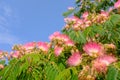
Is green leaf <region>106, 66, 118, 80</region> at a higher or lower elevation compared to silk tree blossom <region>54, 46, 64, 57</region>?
lower

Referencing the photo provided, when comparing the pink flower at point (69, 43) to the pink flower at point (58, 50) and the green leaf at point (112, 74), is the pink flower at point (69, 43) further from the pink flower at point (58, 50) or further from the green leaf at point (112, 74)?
the green leaf at point (112, 74)

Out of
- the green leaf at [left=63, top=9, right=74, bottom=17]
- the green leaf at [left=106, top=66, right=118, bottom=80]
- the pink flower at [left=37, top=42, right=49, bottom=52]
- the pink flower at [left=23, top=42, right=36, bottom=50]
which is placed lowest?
the green leaf at [left=106, top=66, right=118, bottom=80]

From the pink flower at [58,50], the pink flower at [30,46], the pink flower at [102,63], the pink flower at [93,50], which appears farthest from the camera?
the pink flower at [30,46]

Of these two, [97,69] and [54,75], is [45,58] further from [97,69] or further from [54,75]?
[97,69]

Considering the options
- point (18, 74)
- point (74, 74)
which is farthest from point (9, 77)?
point (74, 74)

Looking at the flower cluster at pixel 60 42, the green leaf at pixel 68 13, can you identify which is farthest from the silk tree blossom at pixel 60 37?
the green leaf at pixel 68 13

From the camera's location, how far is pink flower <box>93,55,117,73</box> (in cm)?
381

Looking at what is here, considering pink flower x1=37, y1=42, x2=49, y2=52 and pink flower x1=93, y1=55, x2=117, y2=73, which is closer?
pink flower x1=93, y1=55, x2=117, y2=73

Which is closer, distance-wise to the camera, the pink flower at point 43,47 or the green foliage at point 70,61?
the green foliage at point 70,61

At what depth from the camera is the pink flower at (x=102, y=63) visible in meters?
3.81

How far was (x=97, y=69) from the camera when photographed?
12.5ft

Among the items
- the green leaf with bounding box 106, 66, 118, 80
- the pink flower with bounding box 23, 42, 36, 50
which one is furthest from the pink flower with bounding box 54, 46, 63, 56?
the green leaf with bounding box 106, 66, 118, 80

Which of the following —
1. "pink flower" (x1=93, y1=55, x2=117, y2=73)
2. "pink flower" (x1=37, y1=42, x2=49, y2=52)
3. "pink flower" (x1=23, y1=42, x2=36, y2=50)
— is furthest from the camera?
"pink flower" (x1=23, y1=42, x2=36, y2=50)

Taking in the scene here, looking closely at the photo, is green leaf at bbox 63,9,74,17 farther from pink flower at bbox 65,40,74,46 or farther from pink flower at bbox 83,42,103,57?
pink flower at bbox 83,42,103,57
